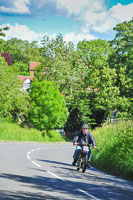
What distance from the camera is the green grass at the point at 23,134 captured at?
39.0m

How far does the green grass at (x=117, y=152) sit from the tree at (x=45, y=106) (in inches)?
1035

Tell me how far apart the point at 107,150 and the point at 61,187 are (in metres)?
7.26

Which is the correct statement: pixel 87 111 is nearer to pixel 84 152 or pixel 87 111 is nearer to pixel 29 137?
pixel 29 137

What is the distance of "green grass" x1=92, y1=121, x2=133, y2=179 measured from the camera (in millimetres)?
14148

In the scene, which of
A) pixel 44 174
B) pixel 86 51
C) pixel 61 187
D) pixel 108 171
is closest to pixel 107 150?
pixel 108 171

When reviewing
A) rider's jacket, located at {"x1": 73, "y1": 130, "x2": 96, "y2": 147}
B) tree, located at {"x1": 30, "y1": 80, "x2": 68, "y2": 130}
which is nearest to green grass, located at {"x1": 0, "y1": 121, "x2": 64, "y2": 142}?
tree, located at {"x1": 30, "y1": 80, "x2": 68, "y2": 130}

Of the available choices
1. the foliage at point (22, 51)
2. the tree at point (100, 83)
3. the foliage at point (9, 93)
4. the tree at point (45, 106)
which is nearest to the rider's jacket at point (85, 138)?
the foliage at point (9, 93)

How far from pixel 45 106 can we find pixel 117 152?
30329 millimetres

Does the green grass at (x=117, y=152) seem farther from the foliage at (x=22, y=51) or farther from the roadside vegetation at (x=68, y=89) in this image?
the foliage at (x=22, y=51)

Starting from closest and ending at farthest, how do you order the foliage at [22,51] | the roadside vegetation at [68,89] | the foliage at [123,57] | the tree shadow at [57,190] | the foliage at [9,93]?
the tree shadow at [57,190]
the foliage at [9,93]
the roadside vegetation at [68,89]
the foliage at [123,57]
the foliage at [22,51]

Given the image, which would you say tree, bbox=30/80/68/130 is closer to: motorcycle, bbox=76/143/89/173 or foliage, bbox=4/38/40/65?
motorcycle, bbox=76/143/89/173

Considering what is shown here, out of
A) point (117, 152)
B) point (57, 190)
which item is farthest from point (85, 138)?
point (57, 190)

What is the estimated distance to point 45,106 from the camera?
45.6 m

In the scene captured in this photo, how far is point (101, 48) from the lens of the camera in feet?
191
